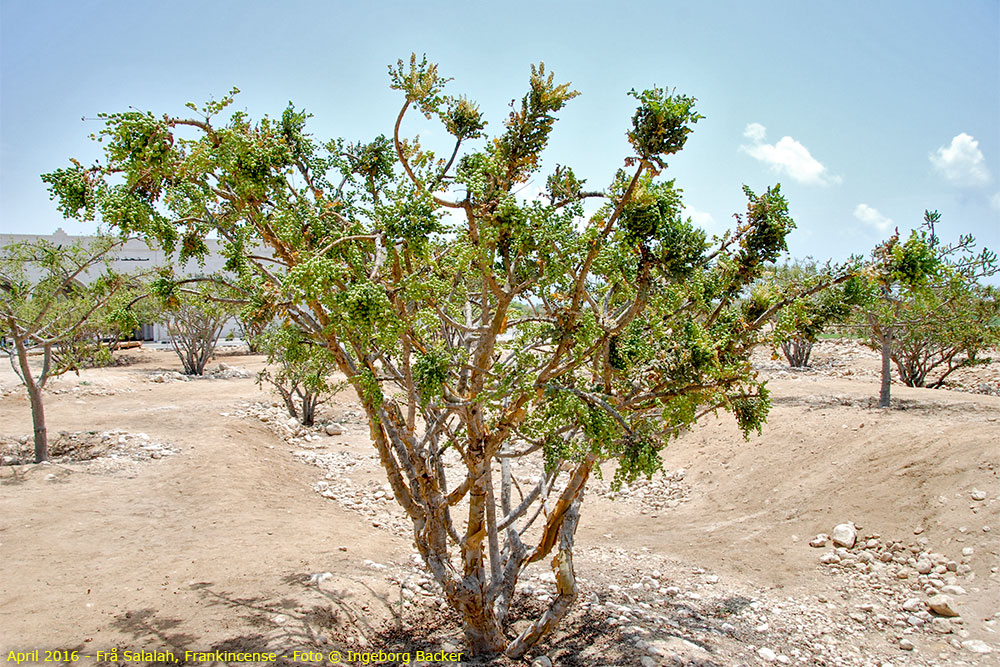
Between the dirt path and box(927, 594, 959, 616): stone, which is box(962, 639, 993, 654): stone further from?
the dirt path

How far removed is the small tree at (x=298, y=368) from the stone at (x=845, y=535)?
6.15 m

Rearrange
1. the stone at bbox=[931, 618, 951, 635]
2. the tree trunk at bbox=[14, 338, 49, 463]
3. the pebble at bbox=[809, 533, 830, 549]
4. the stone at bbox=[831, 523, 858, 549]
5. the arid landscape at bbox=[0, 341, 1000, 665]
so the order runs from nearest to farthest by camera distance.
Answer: the arid landscape at bbox=[0, 341, 1000, 665]
the stone at bbox=[931, 618, 951, 635]
the stone at bbox=[831, 523, 858, 549]
the pebble at bbox=[809, 533, 830, 549]
the tree trunk at bbox=[14, 338, 49, 463]

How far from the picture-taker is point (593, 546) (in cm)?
786

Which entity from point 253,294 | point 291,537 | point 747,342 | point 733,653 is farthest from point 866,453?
point 253,294

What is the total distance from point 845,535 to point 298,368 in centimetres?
1023

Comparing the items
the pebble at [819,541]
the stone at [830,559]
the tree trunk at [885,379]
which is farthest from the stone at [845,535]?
the tree trunk at [885,379]

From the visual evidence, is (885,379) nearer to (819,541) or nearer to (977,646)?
(819,541)

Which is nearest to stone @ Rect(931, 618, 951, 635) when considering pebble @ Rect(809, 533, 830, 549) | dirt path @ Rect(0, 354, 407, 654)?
pebble @ Rect(809, 533, 830, 549)

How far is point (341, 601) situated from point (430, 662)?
3.60 feet

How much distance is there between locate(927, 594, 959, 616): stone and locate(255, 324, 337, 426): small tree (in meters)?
5.89

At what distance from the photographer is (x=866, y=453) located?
902 centimetres

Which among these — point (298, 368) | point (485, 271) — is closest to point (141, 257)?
point (298, 368)

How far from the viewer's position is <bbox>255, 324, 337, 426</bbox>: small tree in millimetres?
4993

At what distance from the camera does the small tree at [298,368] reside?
16.4ft
